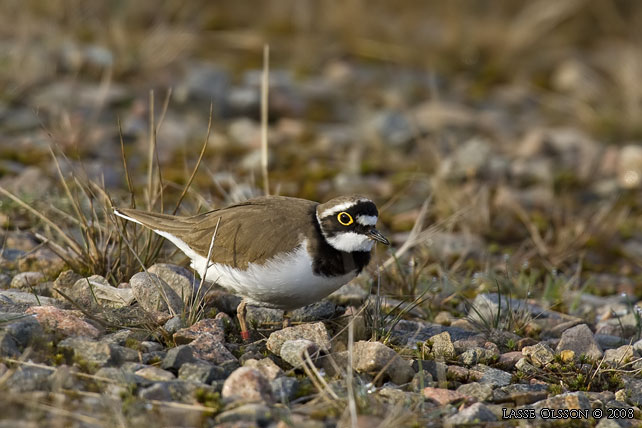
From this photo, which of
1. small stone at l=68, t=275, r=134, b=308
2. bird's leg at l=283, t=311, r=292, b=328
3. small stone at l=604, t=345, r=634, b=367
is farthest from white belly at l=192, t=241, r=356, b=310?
small stone at l=604, t=345, r=634, b=367

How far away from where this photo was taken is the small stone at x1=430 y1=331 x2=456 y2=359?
5.13 meters

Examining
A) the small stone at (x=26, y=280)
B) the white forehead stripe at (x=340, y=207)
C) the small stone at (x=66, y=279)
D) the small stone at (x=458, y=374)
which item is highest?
the white forehead stripe at (x=340, y=207)

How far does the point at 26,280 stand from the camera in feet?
18.3

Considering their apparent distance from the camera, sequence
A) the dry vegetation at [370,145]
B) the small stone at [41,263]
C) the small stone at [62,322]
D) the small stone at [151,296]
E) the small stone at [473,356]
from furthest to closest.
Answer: the small stone at [41,263] < the dry vegetation at [370,145] < the small stone at [151,296] < the small stone at [473,356] < the small stone at [62,322]

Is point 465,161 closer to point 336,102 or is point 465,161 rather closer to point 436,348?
point 336,102

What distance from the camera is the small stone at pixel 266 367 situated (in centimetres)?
453

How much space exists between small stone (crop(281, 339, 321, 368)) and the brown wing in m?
0.71

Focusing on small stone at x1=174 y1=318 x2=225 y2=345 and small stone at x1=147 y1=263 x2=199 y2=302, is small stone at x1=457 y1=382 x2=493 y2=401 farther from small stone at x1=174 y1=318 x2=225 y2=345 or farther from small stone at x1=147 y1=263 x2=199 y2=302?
small stone at x1=147 y1=263 x2=199 y2=302

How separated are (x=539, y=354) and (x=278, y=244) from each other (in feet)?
5.77

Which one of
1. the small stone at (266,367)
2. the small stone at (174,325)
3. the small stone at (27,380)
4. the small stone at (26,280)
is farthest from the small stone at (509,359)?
the small stone at (26,280)

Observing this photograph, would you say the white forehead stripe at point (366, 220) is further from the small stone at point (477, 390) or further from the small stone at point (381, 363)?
the small stone at point (477, 390)

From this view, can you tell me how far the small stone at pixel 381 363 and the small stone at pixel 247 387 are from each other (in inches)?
24.3

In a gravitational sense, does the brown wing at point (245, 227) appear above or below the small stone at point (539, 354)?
above

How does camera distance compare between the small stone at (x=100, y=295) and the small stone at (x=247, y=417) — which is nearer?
the small stone at (x=247, y=417)
